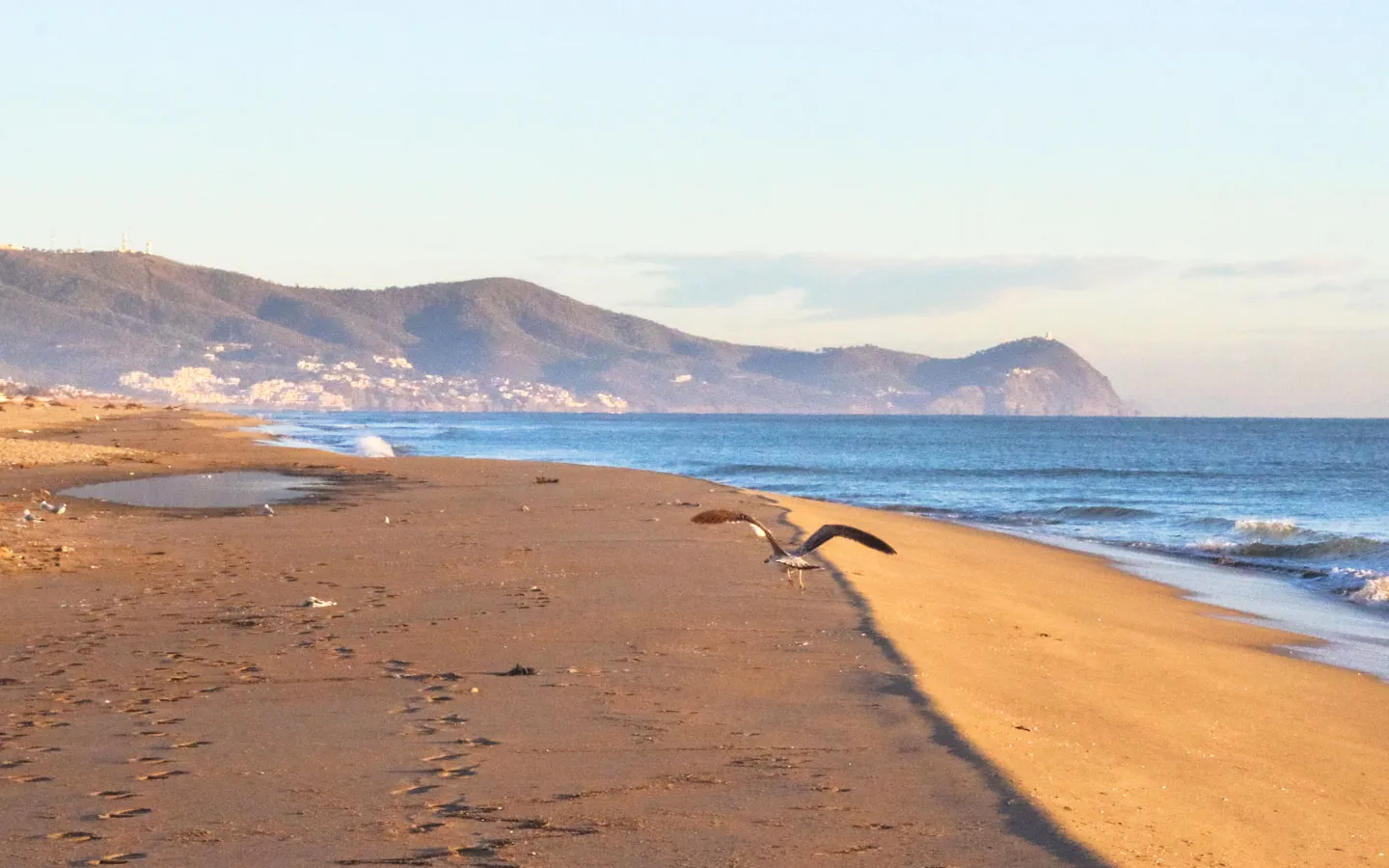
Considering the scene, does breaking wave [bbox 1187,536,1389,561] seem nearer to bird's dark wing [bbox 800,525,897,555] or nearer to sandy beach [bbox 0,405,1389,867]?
sandy beach [bbox 0,405,1389,867]

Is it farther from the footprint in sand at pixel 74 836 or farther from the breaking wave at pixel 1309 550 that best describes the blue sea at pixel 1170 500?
the footprint in sand at pixel 74 836

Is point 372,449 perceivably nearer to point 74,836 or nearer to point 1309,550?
point 1309,550

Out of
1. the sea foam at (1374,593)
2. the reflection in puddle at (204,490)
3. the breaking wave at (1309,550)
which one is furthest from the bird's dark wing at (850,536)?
the breaking wave at (1309,550)

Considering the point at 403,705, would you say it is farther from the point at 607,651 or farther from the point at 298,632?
the point at 298,632

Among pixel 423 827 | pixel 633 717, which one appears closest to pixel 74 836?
pixel 423 827

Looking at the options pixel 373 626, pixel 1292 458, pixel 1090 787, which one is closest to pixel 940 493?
pixel 373 626

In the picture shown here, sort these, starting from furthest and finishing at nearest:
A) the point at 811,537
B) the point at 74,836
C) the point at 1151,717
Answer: the point at 811,537 → the point at 1151,717 → the point at 74,836

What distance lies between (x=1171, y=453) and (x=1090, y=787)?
274 ft

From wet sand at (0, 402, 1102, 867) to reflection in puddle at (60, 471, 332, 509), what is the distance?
24.1ft

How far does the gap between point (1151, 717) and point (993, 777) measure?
10.2 feet

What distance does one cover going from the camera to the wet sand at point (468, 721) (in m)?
5.38

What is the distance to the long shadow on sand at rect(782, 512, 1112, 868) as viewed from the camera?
17.6 feet

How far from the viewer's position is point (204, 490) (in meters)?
25.0

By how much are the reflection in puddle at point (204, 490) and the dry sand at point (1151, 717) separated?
11.7m
